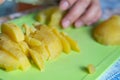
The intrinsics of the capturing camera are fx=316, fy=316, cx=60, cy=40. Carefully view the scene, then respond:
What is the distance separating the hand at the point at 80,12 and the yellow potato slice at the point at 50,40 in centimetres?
21

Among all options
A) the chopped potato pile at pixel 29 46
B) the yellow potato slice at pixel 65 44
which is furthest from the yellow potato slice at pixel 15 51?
the yellow potato slice at pixel 65 44

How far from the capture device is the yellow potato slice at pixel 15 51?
0.90 m

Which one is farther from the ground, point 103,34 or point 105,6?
point 103,34

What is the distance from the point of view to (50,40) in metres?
1.01

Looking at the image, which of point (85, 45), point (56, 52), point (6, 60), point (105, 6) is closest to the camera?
point (6, 60)

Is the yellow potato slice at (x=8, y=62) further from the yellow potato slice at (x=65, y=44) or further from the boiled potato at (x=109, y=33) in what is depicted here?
the boiled potato at (x=109, y=33)

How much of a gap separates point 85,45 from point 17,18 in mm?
325

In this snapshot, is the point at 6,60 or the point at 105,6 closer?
the point at 6,60

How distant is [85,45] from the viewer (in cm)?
113

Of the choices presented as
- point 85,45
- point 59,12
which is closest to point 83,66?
point 85,45

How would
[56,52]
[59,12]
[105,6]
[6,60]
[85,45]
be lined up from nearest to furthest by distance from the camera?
[6,60], [56,52], [85,45], [59,12], [105,6]

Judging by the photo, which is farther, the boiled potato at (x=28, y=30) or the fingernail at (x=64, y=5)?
the fingernail at (x=64, y=5)

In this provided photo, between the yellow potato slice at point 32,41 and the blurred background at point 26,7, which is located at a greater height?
the yellow potato slice at point 32,41

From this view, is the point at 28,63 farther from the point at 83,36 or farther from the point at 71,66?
the point at 83,36
